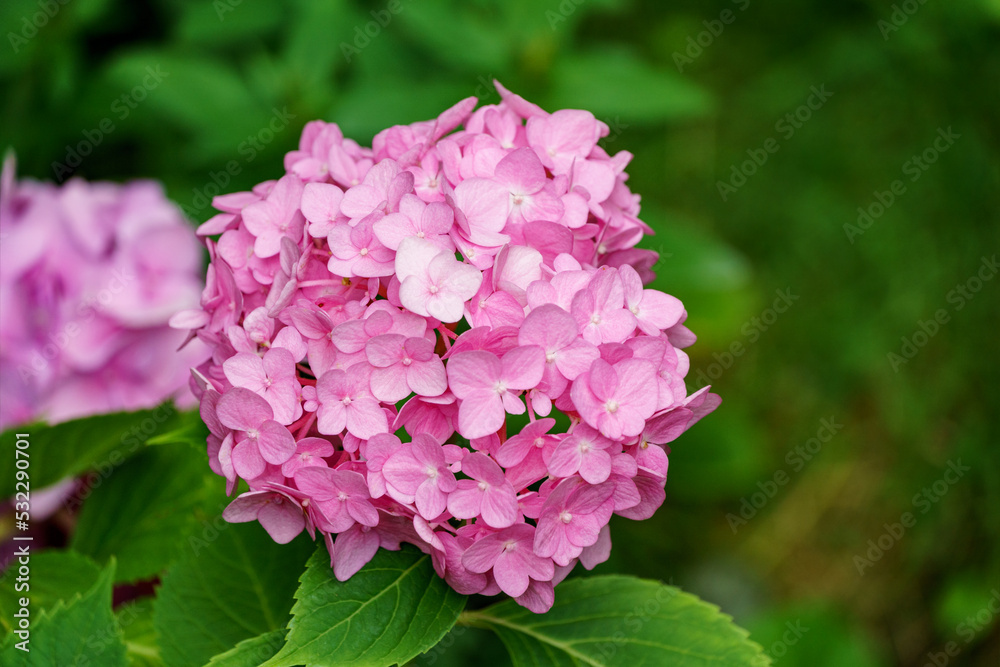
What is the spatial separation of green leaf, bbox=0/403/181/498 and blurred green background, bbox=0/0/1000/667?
906 millimetres

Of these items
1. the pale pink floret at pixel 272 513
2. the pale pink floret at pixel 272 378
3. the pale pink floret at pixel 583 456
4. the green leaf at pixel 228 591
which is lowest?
the green leaf at pixel 228 591

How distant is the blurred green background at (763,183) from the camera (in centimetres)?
219

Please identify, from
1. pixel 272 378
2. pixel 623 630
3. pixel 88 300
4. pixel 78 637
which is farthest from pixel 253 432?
pixel 88 300

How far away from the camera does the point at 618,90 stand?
224cm

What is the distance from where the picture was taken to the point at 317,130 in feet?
3.79

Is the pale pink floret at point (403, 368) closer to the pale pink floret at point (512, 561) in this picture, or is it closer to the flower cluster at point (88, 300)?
the pale pink floret at point (512, 561)

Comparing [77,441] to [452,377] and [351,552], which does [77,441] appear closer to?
[351,552]

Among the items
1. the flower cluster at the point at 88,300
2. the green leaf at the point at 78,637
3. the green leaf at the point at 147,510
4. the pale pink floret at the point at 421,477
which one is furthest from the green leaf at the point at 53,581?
the pale pink floret at the point at 421,477

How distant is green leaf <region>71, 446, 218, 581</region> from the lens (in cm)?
135

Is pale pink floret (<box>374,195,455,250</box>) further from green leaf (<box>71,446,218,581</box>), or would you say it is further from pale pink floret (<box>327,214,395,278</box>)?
green leaf (<box>71,446,218,581</box>)

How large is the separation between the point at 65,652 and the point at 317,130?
757 mm

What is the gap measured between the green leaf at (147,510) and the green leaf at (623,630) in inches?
21.8

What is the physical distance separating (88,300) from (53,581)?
55 cm

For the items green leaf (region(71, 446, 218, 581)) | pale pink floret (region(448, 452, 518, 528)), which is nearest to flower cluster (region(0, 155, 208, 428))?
green leaf (region(71, 446, 218, 581))
